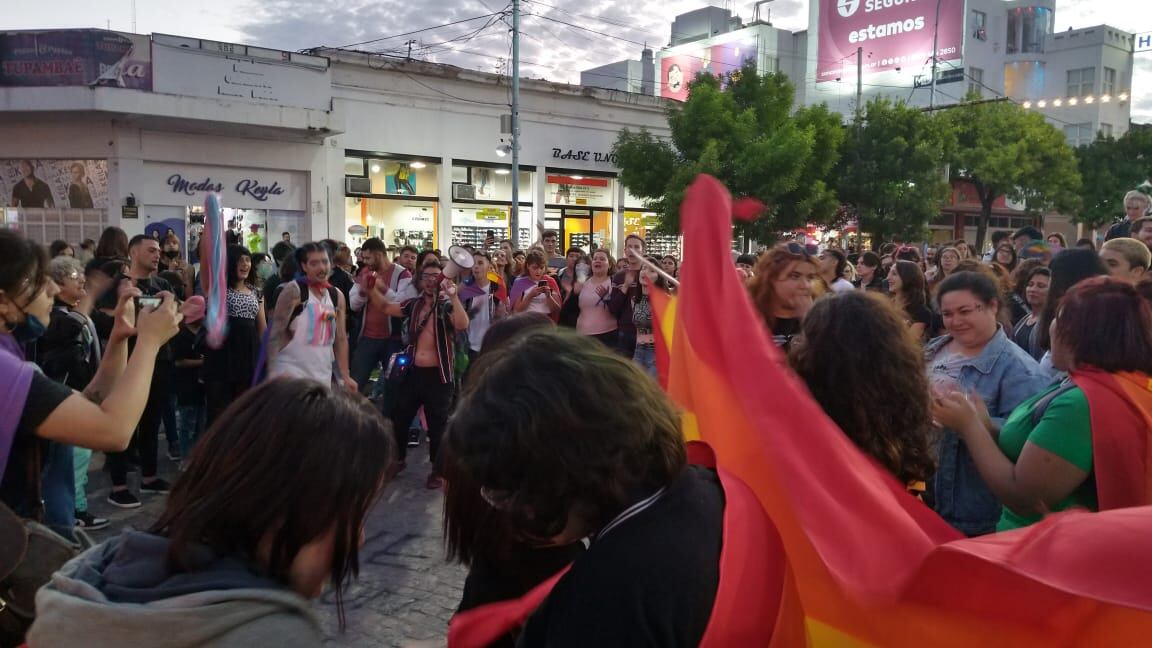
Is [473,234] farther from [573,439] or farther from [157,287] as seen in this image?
[573,439]

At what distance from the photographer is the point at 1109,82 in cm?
5075

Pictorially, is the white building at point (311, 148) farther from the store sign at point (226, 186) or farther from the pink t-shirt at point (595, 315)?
the pink t-shirt at point (595, 315)

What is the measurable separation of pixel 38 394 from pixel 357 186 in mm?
19552

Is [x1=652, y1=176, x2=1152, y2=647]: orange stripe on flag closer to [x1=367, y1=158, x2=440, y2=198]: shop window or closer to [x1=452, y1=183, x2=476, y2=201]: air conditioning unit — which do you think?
[x1=367, y1=158, x2=440, y2=198]: shop window

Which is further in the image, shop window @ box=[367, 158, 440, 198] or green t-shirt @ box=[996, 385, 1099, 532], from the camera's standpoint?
shop window @ box=[367, 158, 440, 198]

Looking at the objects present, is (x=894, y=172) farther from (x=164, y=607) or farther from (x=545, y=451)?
(x=164, y=607)

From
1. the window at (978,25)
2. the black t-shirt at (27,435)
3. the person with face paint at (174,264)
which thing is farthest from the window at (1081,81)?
the black t-shirt at (27,435)

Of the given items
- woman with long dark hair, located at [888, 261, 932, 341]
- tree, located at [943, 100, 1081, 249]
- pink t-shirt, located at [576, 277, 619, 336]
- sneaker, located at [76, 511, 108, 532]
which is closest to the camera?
sneaker, located at [76, 511, 108, 532]

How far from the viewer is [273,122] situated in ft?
61.9

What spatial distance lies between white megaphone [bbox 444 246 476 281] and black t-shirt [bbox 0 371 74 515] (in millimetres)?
4293

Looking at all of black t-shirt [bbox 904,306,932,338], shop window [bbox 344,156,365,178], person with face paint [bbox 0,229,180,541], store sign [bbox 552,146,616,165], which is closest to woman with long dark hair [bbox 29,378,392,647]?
person with face paint [bbox 0,229,180,541]

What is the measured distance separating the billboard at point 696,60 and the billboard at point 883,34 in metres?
4.91

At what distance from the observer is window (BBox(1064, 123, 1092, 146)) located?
49.8 m

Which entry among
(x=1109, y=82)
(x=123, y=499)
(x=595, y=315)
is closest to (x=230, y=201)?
(x=595, y=315)
